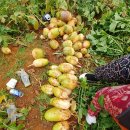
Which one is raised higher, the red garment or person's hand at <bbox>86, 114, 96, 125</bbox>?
the red garment

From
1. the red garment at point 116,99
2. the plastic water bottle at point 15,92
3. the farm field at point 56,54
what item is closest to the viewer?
the red garment at point 116,99

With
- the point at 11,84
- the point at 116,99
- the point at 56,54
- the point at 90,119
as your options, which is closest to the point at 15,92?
the point at 11,84

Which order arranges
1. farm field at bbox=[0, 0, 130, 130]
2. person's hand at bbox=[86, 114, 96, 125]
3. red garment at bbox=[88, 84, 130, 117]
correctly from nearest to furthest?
red garment at bbox=[88, 84, 130, 117] → person's hand at bbox=[86, 114, 96, 125] → farm field at bbox=[0, 0, 130, 130]

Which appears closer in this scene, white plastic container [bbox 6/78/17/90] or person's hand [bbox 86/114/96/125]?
person's hand [bbox 86/114/96/125]

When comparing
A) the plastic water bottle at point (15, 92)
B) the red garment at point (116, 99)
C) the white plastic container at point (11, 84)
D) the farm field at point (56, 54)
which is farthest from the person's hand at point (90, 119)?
the white plastic container at point (11, 84)

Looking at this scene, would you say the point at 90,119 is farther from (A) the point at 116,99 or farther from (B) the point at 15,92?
(B) the point at 15,92

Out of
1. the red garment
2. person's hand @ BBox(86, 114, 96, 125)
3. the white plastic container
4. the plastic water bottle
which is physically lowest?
person's hand @ BBox(86, 114, 96, 125)

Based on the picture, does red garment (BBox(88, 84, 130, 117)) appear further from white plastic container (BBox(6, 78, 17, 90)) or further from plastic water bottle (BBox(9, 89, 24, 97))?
white plastic container (BBox(6, 78, 17, 90))

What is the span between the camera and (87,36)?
441 centimetres

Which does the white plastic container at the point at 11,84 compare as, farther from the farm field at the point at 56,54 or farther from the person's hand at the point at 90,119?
the person's hand at the point at 90,119

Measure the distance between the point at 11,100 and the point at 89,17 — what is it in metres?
1.57

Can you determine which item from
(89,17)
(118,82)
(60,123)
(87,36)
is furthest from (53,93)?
(89,17)

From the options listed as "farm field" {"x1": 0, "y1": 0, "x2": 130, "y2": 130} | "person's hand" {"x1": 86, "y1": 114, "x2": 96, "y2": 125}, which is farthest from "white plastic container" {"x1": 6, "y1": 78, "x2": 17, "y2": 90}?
"person's hand" {"x1": 86, "y1": 114, "x2": 96, "y2": 125}

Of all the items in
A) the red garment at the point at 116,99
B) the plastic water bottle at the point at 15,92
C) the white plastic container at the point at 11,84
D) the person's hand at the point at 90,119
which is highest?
the red garment at the point at 116,99
